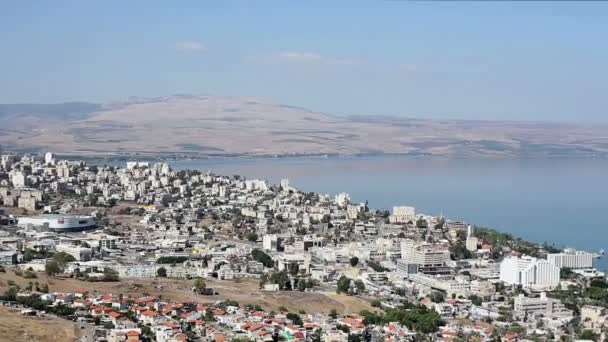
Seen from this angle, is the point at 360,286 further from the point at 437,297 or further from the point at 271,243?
the point at 271,243

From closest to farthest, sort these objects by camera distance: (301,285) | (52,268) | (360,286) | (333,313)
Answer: (333,313) < (52,268) < (301,285) < (360,286)

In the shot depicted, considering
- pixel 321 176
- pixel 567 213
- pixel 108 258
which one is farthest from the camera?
pixel 321 176

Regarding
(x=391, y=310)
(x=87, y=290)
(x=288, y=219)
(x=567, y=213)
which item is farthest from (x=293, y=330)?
(x=567, y=213)

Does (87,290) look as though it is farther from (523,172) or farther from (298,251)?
(523,172)

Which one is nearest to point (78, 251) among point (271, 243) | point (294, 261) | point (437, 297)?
point (294, 261)

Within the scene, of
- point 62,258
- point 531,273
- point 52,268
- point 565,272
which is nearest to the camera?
point 52,268

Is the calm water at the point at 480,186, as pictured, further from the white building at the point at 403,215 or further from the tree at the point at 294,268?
the tree at the point at 294,268
